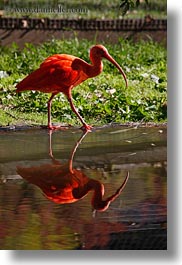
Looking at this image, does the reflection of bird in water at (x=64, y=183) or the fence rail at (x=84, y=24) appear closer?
the reflection of bird in water at (x=64, y=183)

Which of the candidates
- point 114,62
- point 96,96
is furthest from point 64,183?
point 114,62

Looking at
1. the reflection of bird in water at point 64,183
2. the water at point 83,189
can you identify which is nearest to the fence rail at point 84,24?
the water at point 83,189

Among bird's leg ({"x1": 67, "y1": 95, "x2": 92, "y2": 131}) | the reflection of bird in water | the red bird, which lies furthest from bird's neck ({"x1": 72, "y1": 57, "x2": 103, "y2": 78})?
the reflection of bird in water

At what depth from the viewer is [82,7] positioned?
4.05m

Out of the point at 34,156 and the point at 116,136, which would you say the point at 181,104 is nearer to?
the point at 116,136

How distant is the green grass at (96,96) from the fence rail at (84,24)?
0.07 metres

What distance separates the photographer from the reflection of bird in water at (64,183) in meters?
3.93

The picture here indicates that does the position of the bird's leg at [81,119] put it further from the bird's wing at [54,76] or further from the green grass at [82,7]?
the green grass at [82,7]

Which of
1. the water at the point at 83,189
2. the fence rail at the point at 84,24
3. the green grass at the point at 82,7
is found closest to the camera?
the water at the point at 83,189

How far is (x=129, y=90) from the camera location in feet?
13.6

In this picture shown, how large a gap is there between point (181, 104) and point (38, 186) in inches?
22.3

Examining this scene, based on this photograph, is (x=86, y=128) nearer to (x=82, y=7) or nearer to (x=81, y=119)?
(x=81, y=119)

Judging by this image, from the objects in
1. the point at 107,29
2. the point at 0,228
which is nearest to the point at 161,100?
the point at 107,29

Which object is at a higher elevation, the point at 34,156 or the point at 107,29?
the point at 107,29
